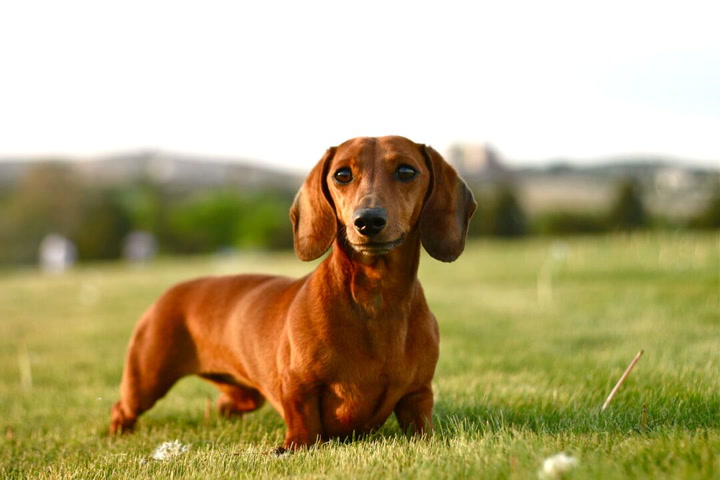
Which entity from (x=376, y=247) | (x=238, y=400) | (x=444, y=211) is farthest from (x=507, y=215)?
(x=376, y=247)

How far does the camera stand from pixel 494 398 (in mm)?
4883

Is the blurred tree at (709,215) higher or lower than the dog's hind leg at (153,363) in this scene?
lower

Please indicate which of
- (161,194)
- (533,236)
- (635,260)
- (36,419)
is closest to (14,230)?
(161,194)

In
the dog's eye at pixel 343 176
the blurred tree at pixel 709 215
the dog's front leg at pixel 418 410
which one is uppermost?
the dog's eye at pixel 343 176

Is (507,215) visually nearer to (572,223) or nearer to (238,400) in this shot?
(572,223)

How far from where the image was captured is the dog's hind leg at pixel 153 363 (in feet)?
16.5

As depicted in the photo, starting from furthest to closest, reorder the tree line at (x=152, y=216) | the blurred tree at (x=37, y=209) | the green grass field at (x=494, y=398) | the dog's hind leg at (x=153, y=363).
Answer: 1. the blurred tree at (x=37, y=209)
2. the tree line at (x=152, y=216)
3. the dog's hind leg at (x=153, y=363)
4. the green grass field at (x=494, y=398)

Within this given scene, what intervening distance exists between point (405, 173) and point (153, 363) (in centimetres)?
229

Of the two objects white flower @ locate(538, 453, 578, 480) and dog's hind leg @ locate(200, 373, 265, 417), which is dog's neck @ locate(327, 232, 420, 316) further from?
Result: dog's hind leg @ locate(200, 373, 265, 417)

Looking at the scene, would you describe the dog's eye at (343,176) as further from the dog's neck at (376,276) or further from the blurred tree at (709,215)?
the blurred tree at (709,215)

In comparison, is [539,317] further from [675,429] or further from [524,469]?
[524,469]

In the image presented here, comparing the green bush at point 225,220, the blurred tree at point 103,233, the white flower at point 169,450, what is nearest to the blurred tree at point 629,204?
the white flower at point 169,450

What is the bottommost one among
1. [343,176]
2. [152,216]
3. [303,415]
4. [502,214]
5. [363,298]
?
[152,216]

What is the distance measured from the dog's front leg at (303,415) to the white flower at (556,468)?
151 centimetres
